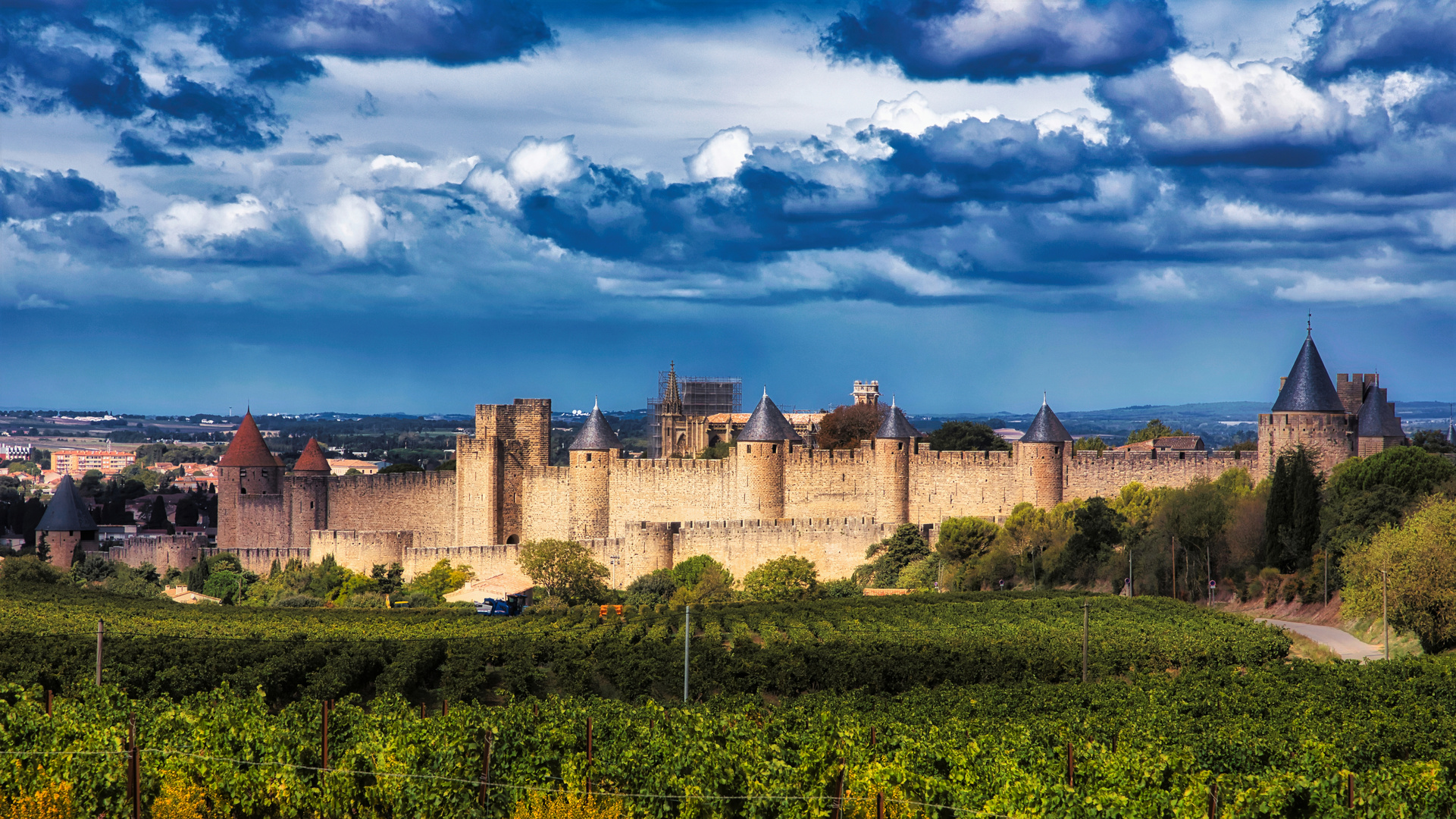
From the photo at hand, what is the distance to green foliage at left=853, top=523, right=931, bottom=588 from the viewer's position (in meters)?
35.8

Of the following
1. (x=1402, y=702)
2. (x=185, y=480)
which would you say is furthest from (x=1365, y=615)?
(x=185, y=480)

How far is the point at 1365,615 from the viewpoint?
93.5ft

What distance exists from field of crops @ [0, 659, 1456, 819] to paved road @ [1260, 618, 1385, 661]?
948 centimetres

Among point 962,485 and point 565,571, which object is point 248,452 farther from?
point 962,485

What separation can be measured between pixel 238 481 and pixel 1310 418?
29.7 m

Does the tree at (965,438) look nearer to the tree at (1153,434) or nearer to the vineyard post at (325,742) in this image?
the tree at (1153,434)

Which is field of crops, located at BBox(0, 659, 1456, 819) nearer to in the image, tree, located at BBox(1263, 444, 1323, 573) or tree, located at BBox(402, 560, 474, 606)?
tree, located at BBox(1263, 444, 1323, 573)

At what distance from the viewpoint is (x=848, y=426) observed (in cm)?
5294

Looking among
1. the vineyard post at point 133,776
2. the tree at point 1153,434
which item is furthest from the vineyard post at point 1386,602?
the tree at point 1153,434

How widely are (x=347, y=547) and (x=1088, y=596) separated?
65.2 feet

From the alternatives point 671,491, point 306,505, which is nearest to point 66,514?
point 306,505

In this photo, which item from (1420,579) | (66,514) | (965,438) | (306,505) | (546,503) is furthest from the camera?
(965,438)

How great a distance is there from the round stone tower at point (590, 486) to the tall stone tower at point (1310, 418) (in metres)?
17.1

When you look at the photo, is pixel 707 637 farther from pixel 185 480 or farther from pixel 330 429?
pixel 330 429
